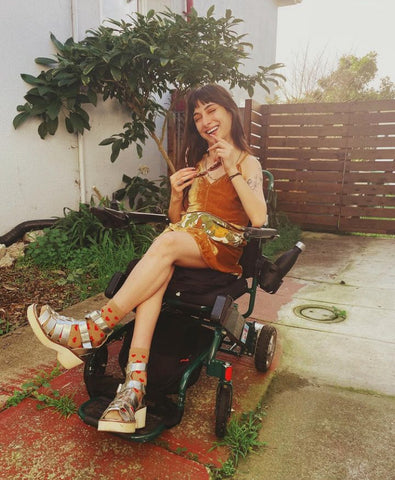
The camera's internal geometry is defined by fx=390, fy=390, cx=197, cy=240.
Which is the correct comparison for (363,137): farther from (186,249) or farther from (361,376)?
(186,249)

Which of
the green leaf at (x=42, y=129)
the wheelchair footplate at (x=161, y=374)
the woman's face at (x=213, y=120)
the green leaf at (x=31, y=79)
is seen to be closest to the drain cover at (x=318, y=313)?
the wheelchair footplate at (x=161, y=374)

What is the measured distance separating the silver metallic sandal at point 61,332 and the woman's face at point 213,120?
1105 millimetres

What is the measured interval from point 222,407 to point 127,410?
0.39 metres

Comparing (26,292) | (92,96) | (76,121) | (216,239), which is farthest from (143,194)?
(216,239)

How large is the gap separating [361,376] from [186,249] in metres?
1.22

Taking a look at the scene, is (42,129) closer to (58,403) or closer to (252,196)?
(252,196)

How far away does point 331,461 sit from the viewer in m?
1.49

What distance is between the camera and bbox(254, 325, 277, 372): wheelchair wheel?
6.70 ft

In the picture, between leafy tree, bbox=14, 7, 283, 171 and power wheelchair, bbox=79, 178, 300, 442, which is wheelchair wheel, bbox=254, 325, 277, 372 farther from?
leafy tree, bbox=14, 7, 283, 171

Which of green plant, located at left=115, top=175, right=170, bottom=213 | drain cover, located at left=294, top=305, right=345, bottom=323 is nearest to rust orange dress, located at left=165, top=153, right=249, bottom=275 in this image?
drain cover, located at left=294, top=305, right=345, bottom=323

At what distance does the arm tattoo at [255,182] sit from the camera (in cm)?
196

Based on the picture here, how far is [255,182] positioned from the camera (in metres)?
1.98

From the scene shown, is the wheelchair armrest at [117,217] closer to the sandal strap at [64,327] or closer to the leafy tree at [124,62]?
the sandal strap at [64,327]

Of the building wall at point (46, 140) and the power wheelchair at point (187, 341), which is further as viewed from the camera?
the building wall at point (46, 140)
